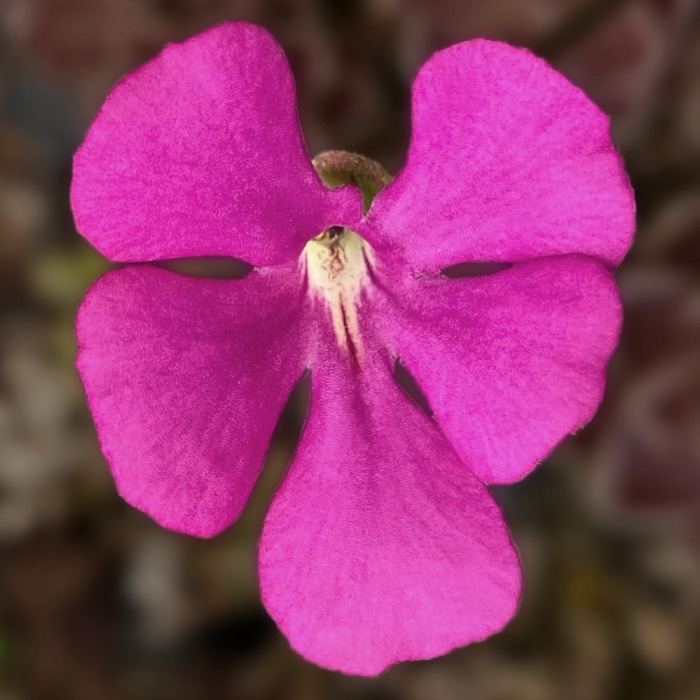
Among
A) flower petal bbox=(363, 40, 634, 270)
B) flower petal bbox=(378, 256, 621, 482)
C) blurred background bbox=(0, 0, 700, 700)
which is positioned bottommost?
blurred background bbox=(0, 0, 700, 700)

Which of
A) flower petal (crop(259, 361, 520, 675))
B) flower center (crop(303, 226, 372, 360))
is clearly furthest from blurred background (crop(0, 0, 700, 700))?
flower petal (crop(259, 361, 520, 675))

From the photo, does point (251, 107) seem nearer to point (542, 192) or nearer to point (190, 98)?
point (190, 98)

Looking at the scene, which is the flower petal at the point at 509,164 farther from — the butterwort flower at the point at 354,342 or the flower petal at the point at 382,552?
the flower petal at the point at 382,552

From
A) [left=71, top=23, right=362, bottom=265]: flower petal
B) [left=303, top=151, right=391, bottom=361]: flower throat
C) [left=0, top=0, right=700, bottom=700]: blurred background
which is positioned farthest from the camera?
[left=0, top=0, right=700, bottom=700]: blurred background

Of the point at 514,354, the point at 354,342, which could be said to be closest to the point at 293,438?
the point at 354,342

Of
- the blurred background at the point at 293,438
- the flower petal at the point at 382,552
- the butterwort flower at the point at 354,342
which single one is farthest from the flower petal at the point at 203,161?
the blurred background at the point at 293,438

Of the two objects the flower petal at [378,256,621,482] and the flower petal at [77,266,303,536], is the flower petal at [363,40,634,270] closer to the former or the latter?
the flower petal at [378,256,621,482]
